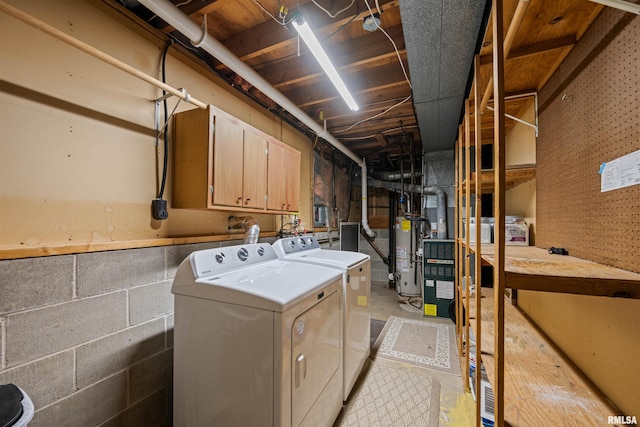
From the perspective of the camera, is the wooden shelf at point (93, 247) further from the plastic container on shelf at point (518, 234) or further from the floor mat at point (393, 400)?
the plastic container on shelf at point (518, 234)

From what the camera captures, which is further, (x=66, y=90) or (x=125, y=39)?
(x=125, y=39)

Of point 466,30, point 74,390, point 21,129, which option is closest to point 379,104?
point 466,30

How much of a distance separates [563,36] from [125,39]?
248 centimetres

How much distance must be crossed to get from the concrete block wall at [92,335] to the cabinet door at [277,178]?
0.90m

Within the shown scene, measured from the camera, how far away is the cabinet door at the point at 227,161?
67.6 inches

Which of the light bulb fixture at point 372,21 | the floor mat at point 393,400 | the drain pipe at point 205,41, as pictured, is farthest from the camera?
the floor mat at point 393,400

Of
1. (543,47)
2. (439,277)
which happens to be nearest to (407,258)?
(439,277)

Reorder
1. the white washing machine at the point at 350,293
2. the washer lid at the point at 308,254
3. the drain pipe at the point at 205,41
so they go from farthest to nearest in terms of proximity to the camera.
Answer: the washer lid at the point at 308,254
the white washing machine at the point at 350,293
the drain pipe at the point at 205,41

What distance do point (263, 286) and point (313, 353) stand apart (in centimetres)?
49

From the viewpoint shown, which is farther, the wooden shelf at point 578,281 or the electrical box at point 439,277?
the electrical box at point 439,277

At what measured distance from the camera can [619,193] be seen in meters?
1.01

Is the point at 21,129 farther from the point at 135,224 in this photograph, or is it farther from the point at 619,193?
the point at 619,193

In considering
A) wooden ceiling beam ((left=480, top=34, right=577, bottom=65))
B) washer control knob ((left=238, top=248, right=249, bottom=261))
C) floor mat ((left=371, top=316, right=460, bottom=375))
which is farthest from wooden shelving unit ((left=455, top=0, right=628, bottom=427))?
washer control knob ((left=238, top=248, right=249, bottom=261))

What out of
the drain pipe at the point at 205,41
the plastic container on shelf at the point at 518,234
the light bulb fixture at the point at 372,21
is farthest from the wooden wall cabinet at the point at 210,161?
the plastic container on shelf at the point at 518,234
